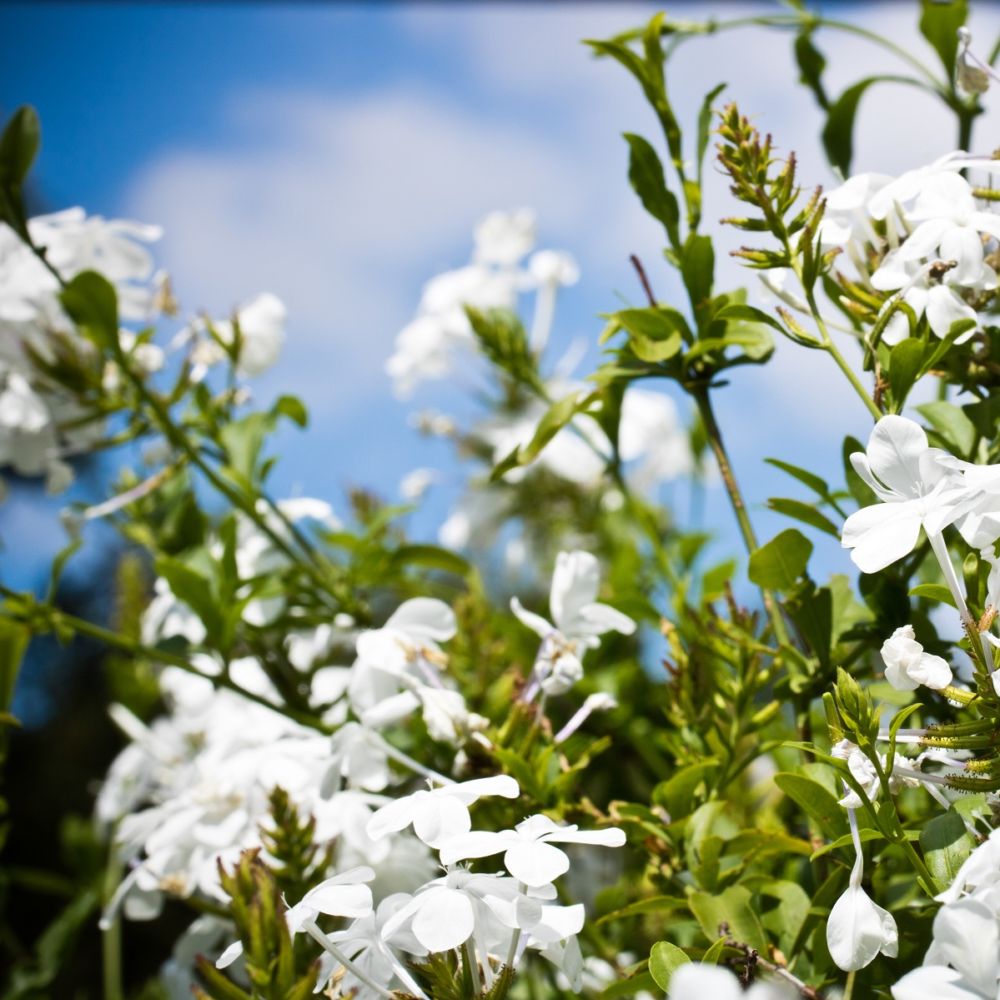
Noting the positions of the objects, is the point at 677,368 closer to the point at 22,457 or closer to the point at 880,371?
the point at 880,371

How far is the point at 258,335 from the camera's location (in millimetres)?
1000

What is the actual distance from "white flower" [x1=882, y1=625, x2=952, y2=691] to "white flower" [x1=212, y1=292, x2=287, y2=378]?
730mm

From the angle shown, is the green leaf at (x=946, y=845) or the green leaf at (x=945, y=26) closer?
the green leaf at (x=946, y=845)

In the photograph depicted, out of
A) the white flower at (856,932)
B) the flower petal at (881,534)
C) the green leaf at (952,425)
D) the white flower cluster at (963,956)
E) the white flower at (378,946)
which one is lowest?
the white flower at (378,946)

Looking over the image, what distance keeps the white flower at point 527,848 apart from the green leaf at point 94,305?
0.55 metres

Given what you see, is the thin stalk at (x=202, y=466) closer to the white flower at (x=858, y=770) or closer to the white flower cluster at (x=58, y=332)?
the white flower cluster at (x=58, y=332)

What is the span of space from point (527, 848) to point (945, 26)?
0.66 metres

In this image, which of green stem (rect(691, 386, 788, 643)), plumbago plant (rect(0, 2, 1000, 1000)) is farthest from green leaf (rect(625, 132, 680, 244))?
green stem (rect(691, 386, 788, 643))

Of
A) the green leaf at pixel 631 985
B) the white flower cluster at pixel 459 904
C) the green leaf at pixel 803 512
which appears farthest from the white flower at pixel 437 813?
the green leaf at pixel 803 512

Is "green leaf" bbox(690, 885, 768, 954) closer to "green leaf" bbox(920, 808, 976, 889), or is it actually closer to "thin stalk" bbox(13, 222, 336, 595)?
"green leaf" bbox(920, 808, 976, 889)

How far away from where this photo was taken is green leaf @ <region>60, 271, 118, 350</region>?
2.56 ft

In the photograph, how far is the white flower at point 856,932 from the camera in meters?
0.39

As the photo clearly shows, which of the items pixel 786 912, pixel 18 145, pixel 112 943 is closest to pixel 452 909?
pixel 786 912

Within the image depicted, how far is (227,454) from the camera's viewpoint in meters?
0.88
